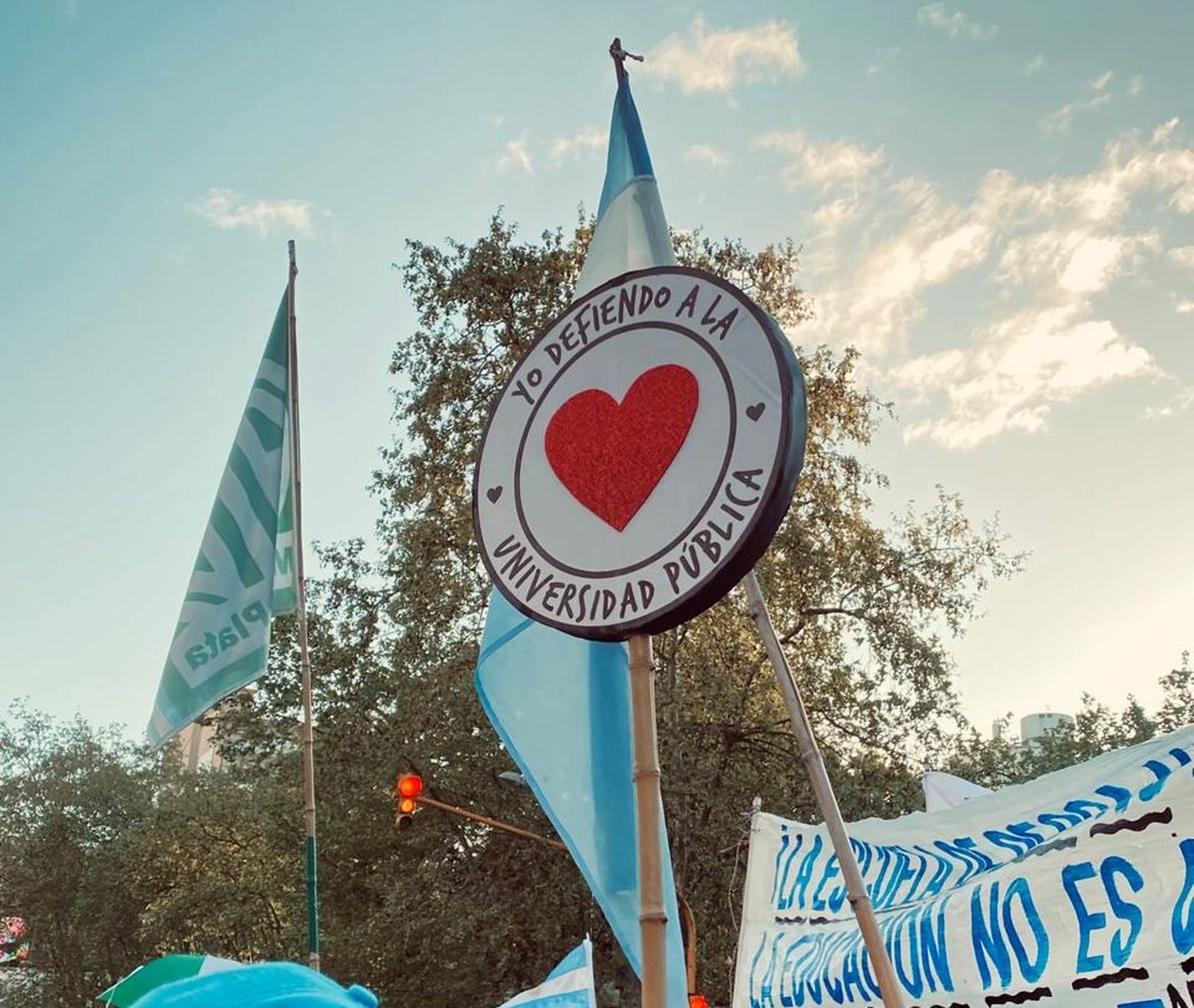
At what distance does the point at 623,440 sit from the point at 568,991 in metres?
2.96

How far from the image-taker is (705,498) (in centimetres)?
196

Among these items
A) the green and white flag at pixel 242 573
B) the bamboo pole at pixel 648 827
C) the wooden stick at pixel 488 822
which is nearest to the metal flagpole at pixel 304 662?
the green and white flag at pixel 242 573

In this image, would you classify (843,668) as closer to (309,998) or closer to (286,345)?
(286,345)

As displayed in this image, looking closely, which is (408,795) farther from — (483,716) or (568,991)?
(568,991)

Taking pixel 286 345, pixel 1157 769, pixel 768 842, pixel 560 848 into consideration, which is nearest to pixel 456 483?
pixel 560 848

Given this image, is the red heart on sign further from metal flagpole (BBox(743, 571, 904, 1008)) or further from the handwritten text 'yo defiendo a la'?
metal flagpole (BBox(743, 571, 904, 1008))

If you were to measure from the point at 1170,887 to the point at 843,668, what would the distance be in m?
12.9

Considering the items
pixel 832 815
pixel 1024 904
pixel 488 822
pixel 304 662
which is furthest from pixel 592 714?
pixel 488 822

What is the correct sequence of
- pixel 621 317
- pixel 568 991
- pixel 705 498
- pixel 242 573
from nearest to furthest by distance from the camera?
pixel 705 498 < pixel 621 317 < pixel 568 991 < pixel 242 573

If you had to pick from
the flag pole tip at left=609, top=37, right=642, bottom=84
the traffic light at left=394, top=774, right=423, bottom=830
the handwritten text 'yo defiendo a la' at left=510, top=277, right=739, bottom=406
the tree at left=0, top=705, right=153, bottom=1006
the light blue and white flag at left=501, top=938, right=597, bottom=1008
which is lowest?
the light blue and white flag at left=501, top=938, right=597, bottom=1008

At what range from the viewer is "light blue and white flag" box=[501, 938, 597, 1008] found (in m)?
4.29

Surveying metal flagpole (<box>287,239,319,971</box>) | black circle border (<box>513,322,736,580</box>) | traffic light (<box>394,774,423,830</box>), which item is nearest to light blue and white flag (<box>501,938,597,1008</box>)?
metal flagpole (<box>287,239,319,971</box>)

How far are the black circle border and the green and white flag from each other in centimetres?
451

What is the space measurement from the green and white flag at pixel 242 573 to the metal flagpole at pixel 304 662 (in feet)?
0.21
